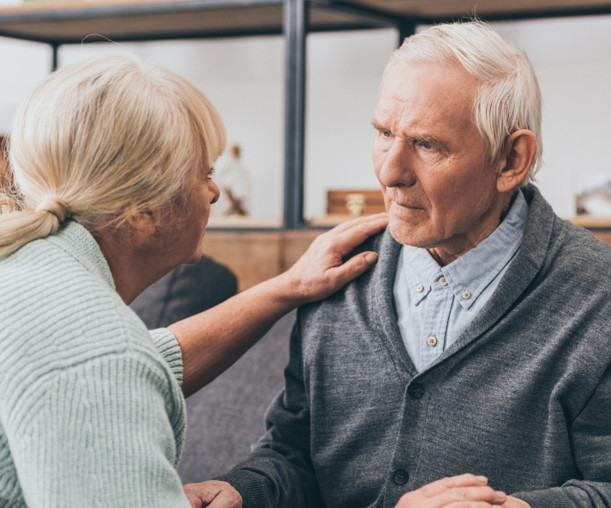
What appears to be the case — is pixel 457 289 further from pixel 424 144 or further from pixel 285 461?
pixel 285 461

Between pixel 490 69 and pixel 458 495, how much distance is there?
63 centimetres

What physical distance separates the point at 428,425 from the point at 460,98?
0.50 metres

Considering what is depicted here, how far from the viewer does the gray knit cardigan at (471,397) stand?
1.36m

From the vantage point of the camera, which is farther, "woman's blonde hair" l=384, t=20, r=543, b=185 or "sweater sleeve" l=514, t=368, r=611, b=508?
"woman's blonde hair" l=384, t=20, r=543, b=185

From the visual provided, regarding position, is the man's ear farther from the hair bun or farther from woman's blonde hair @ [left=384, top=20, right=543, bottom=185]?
the hair bun

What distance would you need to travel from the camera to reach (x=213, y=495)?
1469 millimetres

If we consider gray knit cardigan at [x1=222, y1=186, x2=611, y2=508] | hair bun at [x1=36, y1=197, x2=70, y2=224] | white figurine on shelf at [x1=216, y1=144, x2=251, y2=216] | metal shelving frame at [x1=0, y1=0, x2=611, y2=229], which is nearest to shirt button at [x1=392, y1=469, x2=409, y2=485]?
gray knit cardigan at [x1=222, y1=186, x2=611, y2=508]

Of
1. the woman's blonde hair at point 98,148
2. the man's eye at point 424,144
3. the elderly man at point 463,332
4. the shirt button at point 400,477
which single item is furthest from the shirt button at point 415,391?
the woman's blonde hair at point 98,148

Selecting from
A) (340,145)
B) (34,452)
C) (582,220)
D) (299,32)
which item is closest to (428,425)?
(34,452)

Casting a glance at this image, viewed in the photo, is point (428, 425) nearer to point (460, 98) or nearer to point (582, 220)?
point (460, 98)

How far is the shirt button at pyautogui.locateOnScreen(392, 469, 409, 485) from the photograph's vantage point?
1457 millimetres

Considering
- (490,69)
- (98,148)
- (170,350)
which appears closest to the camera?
(98,148)

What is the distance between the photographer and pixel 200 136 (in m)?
1.28

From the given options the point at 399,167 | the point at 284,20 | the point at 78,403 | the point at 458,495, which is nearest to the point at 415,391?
the point at 458,495
